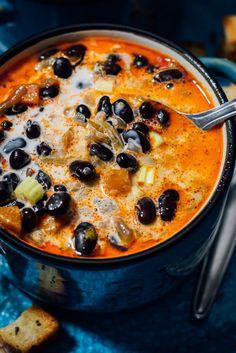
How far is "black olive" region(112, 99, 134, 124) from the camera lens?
1.55 metres

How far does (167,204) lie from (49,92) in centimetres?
39

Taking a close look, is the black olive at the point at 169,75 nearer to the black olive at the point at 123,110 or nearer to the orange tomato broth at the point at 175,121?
the orange tomato broth at the point at 175,121

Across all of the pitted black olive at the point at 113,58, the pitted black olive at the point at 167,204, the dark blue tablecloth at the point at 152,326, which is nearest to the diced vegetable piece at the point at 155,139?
the pitted black olive at the point at 167,204

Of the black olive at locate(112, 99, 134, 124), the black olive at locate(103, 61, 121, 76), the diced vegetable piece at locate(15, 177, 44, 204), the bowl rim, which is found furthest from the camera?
the black olive at locate(103, 61, 121, 76)

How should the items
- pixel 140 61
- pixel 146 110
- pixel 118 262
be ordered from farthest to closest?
pixel 140 61, pixel 146 110, pixel 118 262

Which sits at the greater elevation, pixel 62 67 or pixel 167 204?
pixel 62 67

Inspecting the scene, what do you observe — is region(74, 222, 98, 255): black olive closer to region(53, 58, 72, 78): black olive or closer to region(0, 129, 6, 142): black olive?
region(0, 129, 6, 142): black olive

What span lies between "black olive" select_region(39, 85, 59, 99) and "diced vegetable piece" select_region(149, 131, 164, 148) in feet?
0.79

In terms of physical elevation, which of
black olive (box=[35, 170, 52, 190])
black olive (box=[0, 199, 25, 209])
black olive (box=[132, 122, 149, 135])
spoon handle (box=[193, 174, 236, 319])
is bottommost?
spoon handle (box=[193, 174, 236, 319])

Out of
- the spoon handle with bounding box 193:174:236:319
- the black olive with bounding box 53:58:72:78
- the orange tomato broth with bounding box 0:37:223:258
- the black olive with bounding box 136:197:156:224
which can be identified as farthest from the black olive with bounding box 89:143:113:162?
the spoon handle with bounding box 193:174:236:319

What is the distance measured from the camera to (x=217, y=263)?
1678 mm

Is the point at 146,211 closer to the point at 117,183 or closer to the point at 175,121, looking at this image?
the point at 117,183

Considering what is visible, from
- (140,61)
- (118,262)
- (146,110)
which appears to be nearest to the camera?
(118,262)

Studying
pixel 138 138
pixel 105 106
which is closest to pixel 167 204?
pixel 138 138
